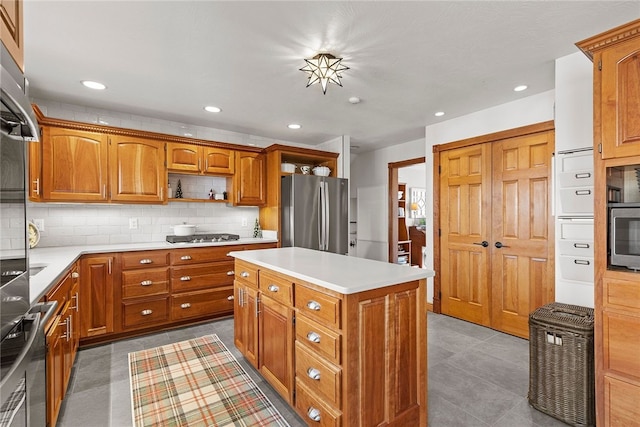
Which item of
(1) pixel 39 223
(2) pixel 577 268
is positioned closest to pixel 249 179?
(1) pixel 39 223

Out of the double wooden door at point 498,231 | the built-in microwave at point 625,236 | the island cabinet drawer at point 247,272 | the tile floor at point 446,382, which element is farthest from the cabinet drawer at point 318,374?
the double wooden door at point 498,231

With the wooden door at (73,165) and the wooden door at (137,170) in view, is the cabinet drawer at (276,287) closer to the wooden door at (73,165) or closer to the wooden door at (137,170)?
the wooden door at (137,170)

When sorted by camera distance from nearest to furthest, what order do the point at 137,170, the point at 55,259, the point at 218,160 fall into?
1. the point at 55,259
2. the point at 137,170
3. the point at 218,160

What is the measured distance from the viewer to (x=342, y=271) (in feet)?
5.95

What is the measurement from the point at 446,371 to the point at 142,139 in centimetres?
392

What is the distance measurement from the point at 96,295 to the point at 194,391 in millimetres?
1609

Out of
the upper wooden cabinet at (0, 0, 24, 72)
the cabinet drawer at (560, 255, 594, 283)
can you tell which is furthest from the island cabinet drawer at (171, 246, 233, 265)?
the cabinet drawer at (560, 255, 594, 283)

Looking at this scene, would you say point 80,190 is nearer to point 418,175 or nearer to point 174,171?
point 174,171

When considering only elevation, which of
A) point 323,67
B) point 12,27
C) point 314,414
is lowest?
point 314,414

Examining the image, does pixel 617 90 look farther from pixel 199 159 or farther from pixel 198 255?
pixel 199 159

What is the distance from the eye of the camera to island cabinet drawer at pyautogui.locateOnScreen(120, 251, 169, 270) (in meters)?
3.20

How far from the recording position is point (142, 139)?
356 centimetres

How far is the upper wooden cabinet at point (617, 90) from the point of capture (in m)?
1.63

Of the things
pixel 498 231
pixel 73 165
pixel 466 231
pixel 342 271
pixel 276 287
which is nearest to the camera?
pixel 342 271
